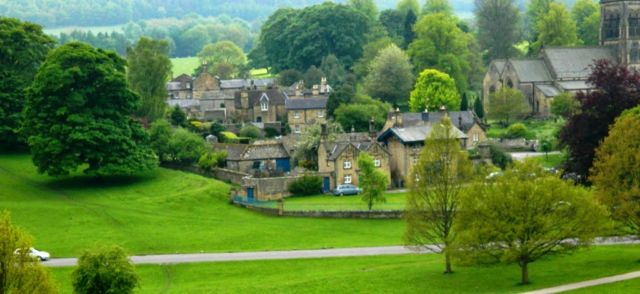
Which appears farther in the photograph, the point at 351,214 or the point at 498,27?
the point at 498,27

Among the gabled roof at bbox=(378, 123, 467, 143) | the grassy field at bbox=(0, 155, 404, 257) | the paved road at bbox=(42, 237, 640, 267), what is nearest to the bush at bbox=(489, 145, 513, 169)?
the gabled roof at bbox=(378, 123, 467, 143)

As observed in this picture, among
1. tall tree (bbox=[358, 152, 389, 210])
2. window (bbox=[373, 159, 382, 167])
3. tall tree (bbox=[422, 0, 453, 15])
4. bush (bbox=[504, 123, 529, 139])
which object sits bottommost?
tall tree (bbox=[358, 152, 389, 210])

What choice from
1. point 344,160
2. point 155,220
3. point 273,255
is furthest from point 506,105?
point 273,255

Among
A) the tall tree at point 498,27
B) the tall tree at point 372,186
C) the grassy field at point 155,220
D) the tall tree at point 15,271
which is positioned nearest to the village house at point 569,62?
the tall tree at point 498,27

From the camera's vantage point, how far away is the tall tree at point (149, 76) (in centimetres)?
10538

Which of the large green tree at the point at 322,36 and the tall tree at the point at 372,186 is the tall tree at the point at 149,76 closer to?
the tall tree at the point at 372,186

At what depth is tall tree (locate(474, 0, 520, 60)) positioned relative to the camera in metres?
159

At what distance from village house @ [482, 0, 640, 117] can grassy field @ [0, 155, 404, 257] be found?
52.4m

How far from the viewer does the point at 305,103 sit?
385 ft

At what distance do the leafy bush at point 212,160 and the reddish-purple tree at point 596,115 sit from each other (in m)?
26.7

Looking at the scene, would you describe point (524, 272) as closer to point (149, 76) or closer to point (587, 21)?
point (149, 76)

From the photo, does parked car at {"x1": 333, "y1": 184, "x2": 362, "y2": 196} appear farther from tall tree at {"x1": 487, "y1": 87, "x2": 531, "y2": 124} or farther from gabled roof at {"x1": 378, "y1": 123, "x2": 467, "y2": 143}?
tall tree at {"x1": 487, "y1": 87, "x2": 531, "y2": 124}

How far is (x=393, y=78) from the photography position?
12800 cm

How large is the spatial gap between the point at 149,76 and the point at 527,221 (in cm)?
6067
